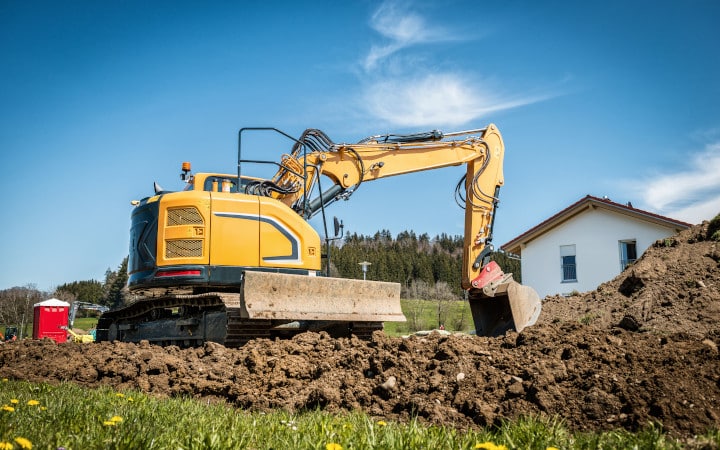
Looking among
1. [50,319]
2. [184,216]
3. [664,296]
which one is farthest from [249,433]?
[50,319]

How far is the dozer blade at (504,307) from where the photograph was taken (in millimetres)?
10438

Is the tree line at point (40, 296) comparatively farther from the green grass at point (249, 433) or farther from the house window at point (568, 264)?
the green grass at point (249, 433)

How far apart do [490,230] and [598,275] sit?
15413 millimetres

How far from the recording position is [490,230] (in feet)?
38.5

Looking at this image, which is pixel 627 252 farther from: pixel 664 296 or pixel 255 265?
pixel 255 265

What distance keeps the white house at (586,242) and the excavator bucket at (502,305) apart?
15.6 metres

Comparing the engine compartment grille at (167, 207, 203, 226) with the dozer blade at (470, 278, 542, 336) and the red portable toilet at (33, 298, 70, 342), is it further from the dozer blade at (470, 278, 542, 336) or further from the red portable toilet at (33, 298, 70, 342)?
the red portable toilet at (33, 298, 70, 342)

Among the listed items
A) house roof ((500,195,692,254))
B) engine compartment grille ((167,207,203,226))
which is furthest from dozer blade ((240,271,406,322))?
house roof ((500,195,692,254))

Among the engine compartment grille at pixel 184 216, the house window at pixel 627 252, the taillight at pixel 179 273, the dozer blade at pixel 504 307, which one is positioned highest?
the house window at pixel 627 252

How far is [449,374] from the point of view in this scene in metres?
5.15

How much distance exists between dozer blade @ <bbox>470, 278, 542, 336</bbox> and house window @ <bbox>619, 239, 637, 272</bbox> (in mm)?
15803

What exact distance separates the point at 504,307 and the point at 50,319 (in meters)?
24.3

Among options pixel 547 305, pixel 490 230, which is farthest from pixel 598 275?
pixel 490 230

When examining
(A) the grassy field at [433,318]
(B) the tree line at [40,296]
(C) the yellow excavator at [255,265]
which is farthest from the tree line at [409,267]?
(C) the yellow excavator at [255,265]
